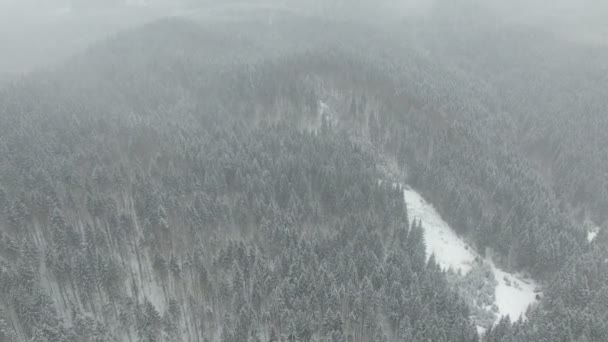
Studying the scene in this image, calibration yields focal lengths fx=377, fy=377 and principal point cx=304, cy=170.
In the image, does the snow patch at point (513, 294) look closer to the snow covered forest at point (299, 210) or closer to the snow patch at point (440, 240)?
the snow covered forest at point (299, 210)

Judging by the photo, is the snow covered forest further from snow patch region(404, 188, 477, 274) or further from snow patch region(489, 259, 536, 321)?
snow patch region(404, 188, 477, 274)

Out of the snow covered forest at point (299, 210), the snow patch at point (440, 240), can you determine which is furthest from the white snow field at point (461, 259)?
the snow covered forest at point (299, 210)

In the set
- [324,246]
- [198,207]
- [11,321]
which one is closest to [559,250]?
[324,246]

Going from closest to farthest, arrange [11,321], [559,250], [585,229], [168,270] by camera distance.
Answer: [11,321] → [168,270] → [559,250] → [585,229]

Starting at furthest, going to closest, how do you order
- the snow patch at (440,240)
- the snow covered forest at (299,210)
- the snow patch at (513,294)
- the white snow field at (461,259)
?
the snow patch at (440,240) → the white snow field at (461,259) → the snow patch at (513,294) → the snow covered forest at (299,210)

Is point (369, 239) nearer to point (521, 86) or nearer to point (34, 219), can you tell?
point (34, 219)
